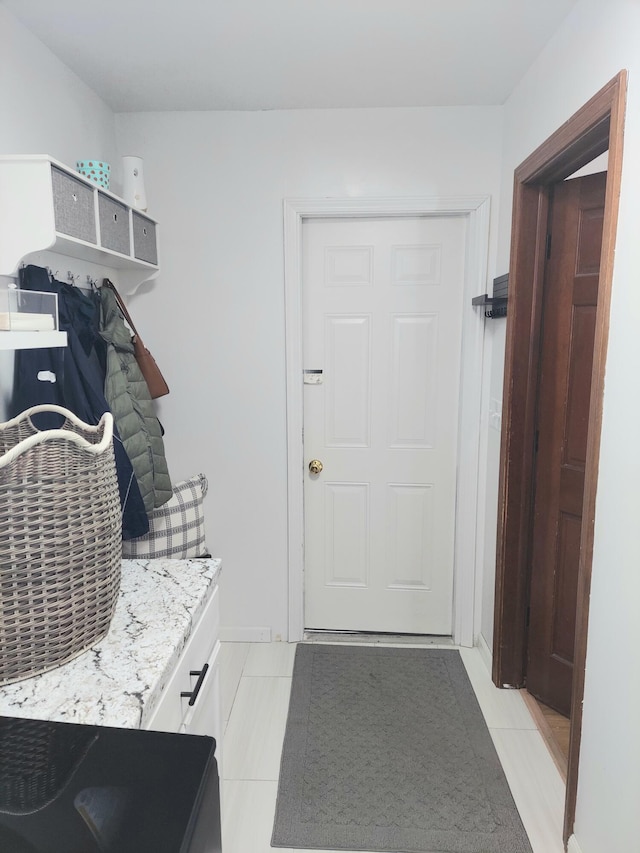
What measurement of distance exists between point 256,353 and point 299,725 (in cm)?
152

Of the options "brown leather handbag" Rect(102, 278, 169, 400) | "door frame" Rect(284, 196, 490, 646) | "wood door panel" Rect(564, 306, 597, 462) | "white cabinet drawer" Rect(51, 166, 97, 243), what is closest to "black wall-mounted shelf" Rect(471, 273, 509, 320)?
"door frame" Rect(284, 196, 490, 646)

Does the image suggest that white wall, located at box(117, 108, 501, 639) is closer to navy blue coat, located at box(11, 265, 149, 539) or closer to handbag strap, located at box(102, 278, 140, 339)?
handbag strap, located at box(102, 278, 140, 339)

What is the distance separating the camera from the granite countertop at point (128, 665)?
3.15ft

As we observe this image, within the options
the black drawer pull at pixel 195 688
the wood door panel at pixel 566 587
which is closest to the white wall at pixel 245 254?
the wood door panel at pixel 566 587

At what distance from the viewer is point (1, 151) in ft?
5.52

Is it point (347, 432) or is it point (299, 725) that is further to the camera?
point (347, 432)

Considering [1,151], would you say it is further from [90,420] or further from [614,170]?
[614,170]

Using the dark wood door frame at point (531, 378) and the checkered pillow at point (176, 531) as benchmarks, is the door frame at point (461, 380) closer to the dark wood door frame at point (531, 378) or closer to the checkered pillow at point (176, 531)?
the dark wood door frame at point (531, 378)

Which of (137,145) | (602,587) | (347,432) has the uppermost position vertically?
(137,145)

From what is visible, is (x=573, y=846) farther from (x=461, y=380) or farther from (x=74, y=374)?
(x=74, y=374)

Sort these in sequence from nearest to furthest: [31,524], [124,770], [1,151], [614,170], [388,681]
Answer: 1. [124,770]
2. [31,524]
3. [614,170]
4. [1,151]
5. [388,681]

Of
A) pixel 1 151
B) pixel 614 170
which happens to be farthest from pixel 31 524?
pixel 614 170

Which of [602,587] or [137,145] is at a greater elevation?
[137,145]

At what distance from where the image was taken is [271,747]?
2115mm
